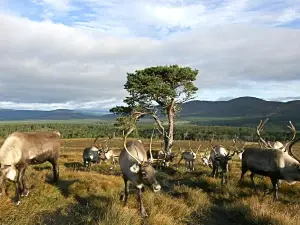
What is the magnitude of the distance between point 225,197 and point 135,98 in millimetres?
17701

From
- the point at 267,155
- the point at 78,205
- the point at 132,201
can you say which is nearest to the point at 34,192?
the point at 78,205

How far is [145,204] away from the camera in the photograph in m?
10.8

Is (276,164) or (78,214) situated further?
(276,164)

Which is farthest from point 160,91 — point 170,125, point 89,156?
point 89,156

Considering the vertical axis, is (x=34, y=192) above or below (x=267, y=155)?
below

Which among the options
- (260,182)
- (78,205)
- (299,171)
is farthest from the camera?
(260,182)

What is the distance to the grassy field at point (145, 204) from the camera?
8818mm

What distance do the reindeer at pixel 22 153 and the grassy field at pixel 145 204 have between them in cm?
53

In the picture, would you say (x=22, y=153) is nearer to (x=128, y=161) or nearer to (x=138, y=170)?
(x=128, y=161)

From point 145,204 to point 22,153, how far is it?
14.4ft

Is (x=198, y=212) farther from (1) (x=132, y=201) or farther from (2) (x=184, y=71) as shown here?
(2) (x=184, y=71)

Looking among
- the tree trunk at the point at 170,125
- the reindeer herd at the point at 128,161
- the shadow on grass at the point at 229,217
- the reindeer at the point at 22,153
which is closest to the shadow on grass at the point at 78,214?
the reindeer herd at the point at 128,161

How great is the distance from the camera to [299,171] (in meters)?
12.1

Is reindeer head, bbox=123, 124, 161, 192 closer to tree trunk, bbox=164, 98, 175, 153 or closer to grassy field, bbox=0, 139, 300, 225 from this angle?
grassy field, bbox=0, 139, 300, 225
